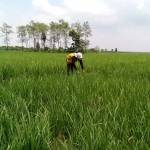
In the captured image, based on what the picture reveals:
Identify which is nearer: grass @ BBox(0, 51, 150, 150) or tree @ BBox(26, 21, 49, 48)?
grass @ BBox(0, 51, 150, 150)

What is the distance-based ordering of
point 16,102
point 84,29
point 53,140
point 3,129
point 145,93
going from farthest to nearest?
1. point 84,29
2. point 145,93
3. point 16,102
4. point 53,140
5. point 3,129

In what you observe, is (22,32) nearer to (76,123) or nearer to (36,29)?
(36,29)

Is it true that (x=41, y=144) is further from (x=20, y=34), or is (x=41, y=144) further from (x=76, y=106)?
(x=20, y=34)

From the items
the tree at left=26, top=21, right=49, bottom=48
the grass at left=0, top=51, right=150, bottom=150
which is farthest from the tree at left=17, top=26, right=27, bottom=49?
the grass at left=0, top=51, right=150, bottom=150

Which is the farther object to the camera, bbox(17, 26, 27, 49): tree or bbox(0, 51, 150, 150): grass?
bbox(17, 26, 27, 49): tree

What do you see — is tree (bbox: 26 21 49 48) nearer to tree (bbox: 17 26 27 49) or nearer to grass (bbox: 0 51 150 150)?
tree (bbox: 17 26 27 49)

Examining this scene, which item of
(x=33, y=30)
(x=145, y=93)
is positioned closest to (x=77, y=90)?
(x=145, y=93)

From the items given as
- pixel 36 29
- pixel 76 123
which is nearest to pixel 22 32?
pixel 36 29

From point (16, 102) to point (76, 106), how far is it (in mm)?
668

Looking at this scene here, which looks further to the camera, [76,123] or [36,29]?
[36,29]

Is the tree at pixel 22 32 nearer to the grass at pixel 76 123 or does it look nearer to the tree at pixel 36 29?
the tree at pixel 36 29

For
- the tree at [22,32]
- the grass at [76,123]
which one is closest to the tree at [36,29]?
the tree at [22,32]

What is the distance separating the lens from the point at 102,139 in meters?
2.72

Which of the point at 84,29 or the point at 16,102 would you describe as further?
the point at 84,29
